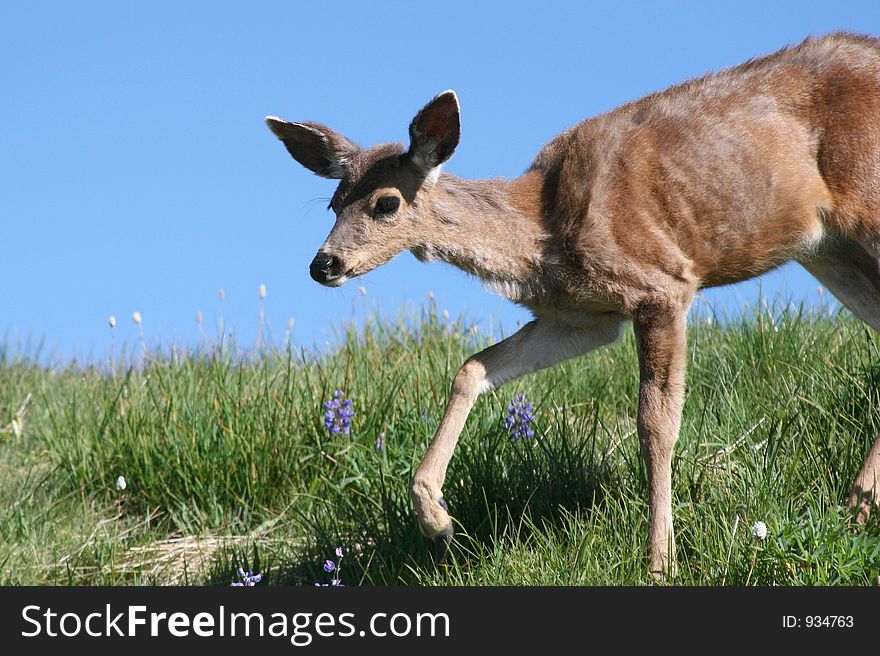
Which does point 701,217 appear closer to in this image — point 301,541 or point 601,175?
point 601,175

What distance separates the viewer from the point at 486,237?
589 centimetres

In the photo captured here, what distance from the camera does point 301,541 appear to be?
22.1 feet

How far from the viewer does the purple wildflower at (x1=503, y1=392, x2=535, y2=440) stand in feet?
20.5

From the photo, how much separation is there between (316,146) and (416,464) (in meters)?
1.83

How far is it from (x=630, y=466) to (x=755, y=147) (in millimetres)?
1739

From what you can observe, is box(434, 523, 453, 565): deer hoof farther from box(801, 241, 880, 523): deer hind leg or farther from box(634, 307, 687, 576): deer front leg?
box(801, 241, 880, 523): deer hind leg

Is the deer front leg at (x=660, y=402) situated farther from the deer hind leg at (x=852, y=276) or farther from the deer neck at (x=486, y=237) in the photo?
the deer hind leg at (x=852, y=276)

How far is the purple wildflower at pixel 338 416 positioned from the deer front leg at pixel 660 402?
1.98 m

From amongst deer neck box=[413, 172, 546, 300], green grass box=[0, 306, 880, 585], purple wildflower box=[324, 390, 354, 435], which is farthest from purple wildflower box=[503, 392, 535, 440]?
purple wildflower box=[324, 390, 354, 435]

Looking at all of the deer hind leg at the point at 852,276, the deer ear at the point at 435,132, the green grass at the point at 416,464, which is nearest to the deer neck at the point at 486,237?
the deer ear at the point at 435,132

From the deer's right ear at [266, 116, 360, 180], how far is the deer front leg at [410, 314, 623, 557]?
4.14ft

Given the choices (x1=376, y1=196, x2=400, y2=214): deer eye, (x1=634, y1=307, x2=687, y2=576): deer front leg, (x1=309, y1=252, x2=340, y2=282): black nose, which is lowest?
(x1=634, y1=307, x2=687, y2=576): deer front leg

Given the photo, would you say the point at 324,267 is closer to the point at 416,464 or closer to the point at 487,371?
the point at 487,371

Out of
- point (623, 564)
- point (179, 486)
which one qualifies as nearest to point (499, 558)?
point (623, 564)
